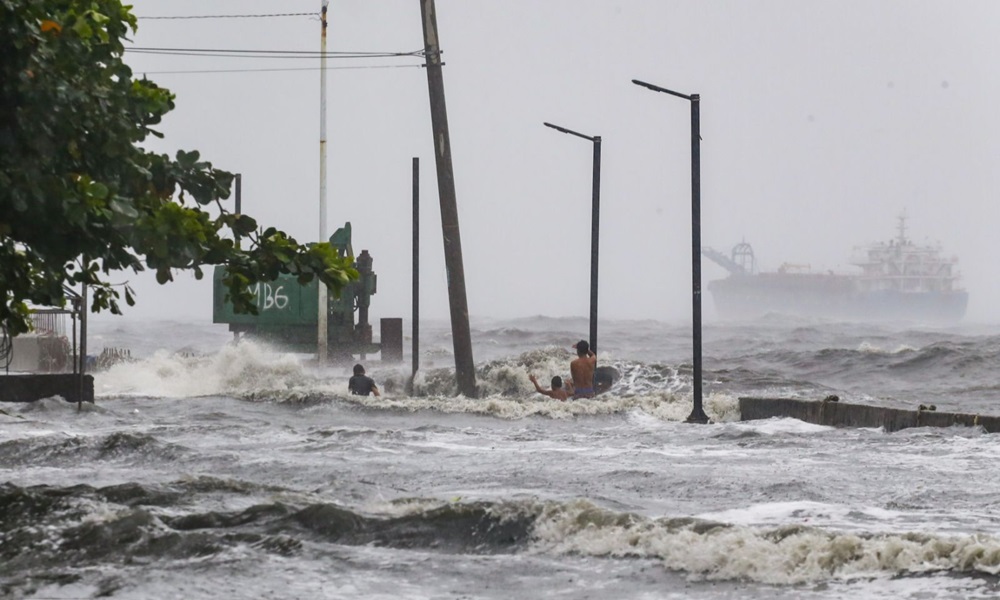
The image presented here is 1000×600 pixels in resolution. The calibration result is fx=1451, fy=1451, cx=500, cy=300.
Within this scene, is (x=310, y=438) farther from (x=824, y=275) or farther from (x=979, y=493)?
(x=824, y=275)

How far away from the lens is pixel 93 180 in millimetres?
10180

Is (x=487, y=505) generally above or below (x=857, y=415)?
below

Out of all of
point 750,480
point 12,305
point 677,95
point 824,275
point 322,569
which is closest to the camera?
point 322,569

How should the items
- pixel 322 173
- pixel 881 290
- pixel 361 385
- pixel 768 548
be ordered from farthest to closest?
pixel 881 290 → pixel 322 173 → pixel 361 385 → pixel 768 548

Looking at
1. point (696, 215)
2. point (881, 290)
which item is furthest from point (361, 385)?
point (881, 290)

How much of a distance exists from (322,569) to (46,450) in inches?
281

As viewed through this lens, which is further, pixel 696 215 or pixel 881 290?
pixel 881 290

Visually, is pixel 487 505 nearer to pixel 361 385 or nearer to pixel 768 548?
pixel 768 548

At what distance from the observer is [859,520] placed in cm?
1020

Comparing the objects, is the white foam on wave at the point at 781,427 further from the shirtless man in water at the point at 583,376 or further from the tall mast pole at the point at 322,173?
the tall mast pole at the point at 322,173

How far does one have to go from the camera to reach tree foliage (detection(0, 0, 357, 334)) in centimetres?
936

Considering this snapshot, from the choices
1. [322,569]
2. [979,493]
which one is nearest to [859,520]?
[979,493]

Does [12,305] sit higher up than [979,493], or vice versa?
[12,305]

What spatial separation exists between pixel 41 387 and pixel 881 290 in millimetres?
148042
